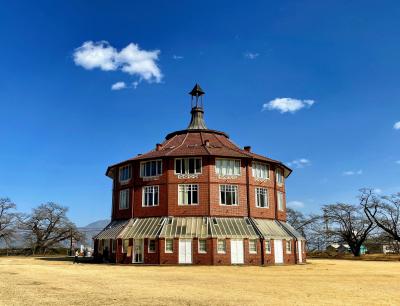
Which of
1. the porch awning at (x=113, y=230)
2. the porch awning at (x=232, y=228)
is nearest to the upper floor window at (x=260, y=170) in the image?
the porch awning at (x=232, y=228)

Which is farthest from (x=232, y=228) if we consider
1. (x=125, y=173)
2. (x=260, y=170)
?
(x=125, y=173)

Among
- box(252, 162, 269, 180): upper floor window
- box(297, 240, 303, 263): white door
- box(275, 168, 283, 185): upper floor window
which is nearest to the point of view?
box(297, 240, 303, 263): white door

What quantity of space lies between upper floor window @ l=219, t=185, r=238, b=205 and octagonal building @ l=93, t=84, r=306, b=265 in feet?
0.36

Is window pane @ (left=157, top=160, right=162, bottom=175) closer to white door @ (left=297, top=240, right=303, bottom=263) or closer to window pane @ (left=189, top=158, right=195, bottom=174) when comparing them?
window pane @ (left=189, top=158, right=195, bottom=174)

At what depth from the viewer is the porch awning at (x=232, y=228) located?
44.1 m

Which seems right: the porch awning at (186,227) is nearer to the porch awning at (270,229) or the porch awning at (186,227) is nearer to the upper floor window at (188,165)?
the upper floor window at (188,165)

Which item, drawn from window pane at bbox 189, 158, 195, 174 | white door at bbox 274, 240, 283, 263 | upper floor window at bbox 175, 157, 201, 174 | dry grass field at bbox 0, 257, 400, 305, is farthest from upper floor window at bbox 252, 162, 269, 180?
dry grass field at bbox 0, 257, 400, 305

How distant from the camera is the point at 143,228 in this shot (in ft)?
152

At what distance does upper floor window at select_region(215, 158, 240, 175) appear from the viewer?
48219 millimetres

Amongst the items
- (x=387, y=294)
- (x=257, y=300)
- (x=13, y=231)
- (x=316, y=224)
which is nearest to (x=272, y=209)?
(x=387, y=294)

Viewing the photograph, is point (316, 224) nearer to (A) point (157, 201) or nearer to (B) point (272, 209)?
(B) point (272, 209)

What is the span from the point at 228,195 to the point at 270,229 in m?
5.96

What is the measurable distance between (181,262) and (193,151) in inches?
490

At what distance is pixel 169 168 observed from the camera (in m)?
48.0
